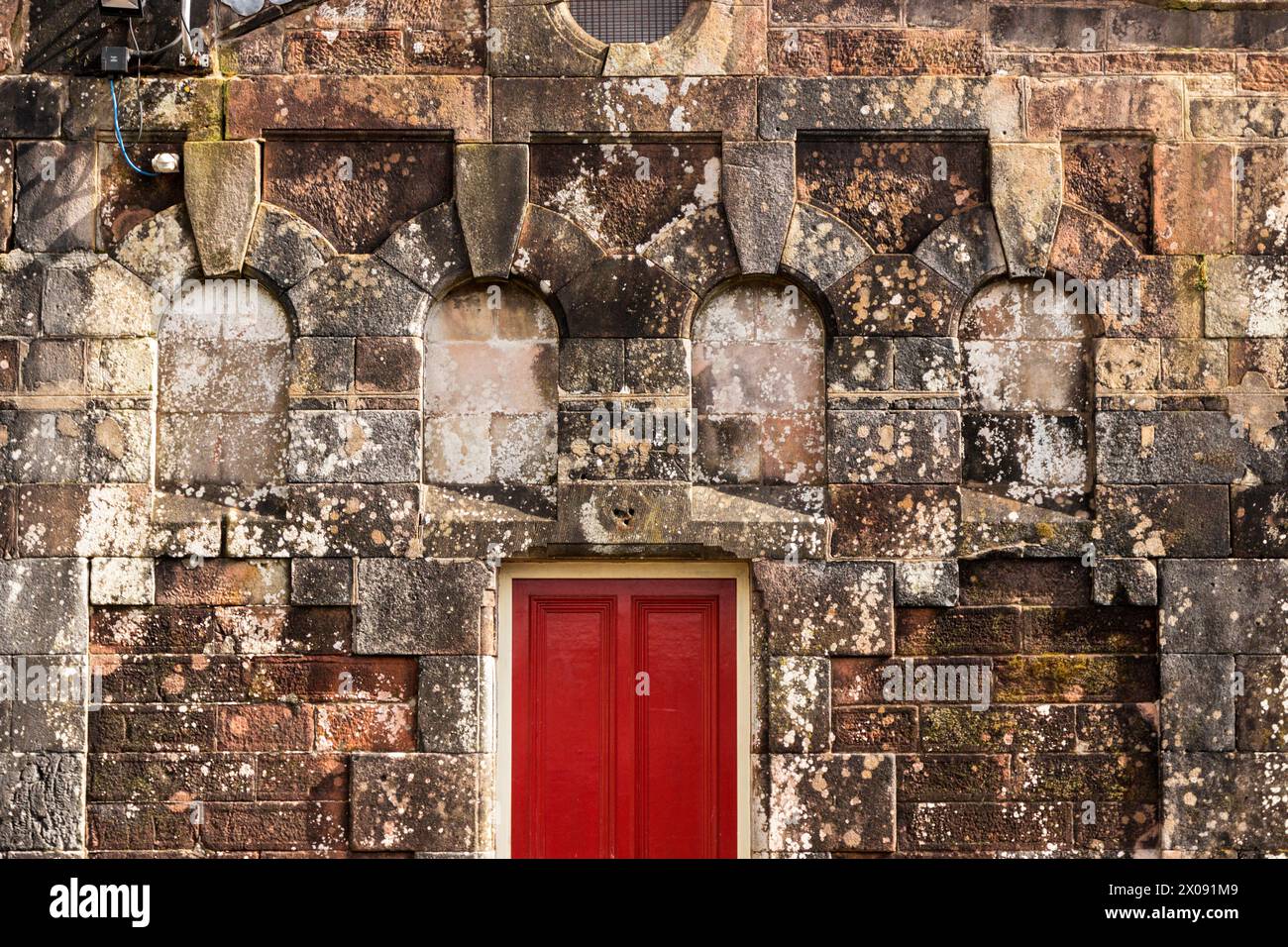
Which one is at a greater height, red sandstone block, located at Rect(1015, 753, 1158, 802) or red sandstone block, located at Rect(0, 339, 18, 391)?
red sandstone block, located at Rect(0, 339, 18, 391)

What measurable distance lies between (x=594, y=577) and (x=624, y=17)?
296 centimetres

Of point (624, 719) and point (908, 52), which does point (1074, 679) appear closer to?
point (624, 719)

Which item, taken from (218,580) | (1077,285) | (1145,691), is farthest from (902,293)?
(218,580)

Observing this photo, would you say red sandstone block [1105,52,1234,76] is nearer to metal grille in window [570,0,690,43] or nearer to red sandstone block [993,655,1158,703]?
metal grille in window [570,0,690,43]

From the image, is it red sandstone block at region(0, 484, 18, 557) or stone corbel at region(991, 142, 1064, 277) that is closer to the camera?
red sandstone block at region(0, 484, 18, 557)

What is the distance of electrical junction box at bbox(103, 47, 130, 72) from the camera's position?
733 centimetres

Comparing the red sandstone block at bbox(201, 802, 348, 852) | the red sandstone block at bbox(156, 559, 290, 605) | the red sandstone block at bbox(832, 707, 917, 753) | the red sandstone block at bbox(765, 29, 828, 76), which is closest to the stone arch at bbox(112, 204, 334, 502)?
the red sandstone block at bbox(156, 559, 290, 605)

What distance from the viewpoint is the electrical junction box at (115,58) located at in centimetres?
733

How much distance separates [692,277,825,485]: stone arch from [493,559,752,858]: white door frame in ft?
1.65

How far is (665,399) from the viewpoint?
7305 millimetres

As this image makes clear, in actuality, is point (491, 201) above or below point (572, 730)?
above

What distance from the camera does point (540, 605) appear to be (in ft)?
24.5

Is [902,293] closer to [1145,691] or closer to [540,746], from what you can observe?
[1145,691]

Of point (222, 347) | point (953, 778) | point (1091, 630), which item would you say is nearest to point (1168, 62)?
point (1091, 630)
